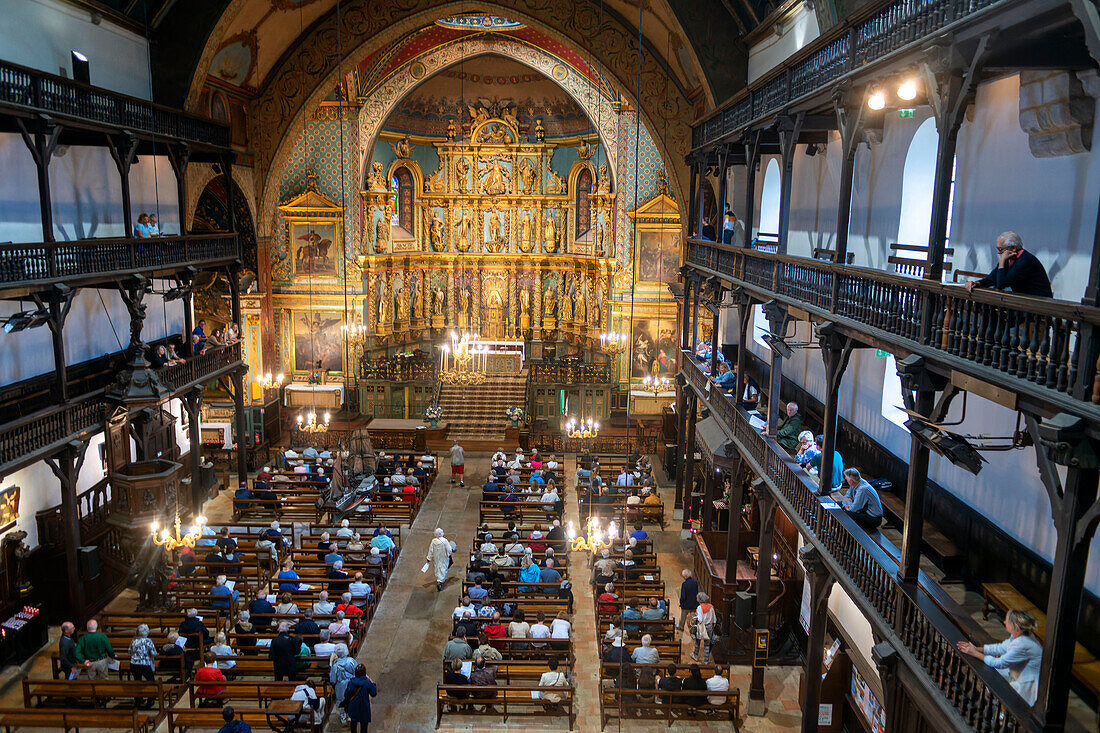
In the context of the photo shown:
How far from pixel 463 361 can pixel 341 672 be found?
1704cm

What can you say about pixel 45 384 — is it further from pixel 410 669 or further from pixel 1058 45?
pixel 1058 45

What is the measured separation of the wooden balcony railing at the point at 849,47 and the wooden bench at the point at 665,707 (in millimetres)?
8820

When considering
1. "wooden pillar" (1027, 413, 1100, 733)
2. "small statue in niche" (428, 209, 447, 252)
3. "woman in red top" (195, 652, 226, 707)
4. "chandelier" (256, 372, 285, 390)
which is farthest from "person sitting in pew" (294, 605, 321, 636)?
"small statue in niche" (428, 209, 447, 252)

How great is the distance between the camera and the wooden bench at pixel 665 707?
11.7 m

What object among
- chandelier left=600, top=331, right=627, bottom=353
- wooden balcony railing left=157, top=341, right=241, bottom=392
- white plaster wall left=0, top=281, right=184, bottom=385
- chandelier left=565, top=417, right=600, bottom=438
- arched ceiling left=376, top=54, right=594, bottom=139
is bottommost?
chandelier left=565, top=417, right=600, bottom=438

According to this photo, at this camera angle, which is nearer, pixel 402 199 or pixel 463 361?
pixel 463 361

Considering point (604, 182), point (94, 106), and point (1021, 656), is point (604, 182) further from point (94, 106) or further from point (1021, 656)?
point (1021, 656)

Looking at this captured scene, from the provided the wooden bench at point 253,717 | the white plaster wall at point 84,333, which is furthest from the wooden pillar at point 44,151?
the wooden bench at point 253,717

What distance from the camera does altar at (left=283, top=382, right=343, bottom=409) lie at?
28.3m

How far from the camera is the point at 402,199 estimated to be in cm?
3322

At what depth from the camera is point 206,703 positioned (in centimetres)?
1164

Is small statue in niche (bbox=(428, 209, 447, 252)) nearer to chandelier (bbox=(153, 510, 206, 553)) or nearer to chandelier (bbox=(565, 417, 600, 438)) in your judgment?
chandelier (bbox=(565, 417, 600, 438))

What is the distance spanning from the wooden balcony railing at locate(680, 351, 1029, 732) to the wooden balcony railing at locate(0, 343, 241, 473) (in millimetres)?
12213

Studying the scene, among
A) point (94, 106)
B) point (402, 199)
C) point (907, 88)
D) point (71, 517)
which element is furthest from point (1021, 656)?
point (402, 199)
